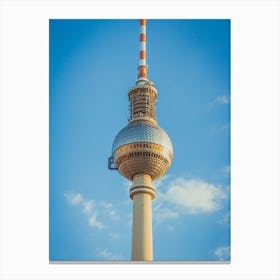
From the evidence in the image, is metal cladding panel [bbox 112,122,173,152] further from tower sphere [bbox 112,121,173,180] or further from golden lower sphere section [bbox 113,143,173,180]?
golden lower sphere section [bbox 113,143,173,180]

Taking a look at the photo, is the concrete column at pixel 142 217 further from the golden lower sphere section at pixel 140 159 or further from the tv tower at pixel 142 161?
the golden lower sphere section at pixel 140 159

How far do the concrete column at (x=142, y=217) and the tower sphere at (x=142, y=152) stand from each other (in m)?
0.77

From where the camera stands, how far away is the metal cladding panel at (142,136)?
50.1m

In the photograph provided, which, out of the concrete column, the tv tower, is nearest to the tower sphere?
the tv tower

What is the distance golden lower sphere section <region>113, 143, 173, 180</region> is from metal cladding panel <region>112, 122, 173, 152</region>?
35cm

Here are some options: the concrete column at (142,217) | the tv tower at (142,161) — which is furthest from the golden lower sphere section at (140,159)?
the concrete column at (142,217)

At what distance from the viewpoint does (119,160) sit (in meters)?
49.8

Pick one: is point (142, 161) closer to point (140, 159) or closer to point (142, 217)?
point (140, 159)

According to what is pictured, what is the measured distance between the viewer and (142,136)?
50156mm

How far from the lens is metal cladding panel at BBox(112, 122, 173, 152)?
1972 inches

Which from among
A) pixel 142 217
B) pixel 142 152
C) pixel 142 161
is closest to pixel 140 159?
pixel 142 161

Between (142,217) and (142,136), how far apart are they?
248 inches
